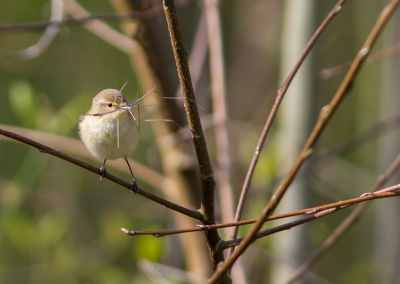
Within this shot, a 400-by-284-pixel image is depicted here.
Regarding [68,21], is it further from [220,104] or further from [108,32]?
[220,104]

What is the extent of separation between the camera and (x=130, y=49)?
11.0 feet

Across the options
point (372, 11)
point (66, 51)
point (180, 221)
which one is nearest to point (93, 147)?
point (180, 221)

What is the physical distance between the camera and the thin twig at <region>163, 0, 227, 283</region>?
1.23 meters

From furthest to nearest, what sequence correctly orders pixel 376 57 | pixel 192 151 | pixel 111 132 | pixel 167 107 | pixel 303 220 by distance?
pixel 192 151, pixel 167 107, pixel 111 132, pixel 376 57, pixel 303 220

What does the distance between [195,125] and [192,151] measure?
2.25 metres

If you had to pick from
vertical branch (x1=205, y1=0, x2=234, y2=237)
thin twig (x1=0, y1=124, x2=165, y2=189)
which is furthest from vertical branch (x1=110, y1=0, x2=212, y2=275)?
vertical branch (x1=205, y1=0, x2=234, y2=237)

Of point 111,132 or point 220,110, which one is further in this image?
point 220,110

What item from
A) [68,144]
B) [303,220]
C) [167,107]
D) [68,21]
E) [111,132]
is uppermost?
[167,107]

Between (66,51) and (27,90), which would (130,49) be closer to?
(27,90)

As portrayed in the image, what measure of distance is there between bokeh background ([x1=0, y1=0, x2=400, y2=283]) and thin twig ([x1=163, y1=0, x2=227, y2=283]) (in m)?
1.03

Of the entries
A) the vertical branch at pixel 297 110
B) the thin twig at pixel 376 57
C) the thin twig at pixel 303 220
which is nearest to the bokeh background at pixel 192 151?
the vertical branch at pixel 297 110

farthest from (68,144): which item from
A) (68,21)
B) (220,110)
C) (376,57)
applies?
(376,57)

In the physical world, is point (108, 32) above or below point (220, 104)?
above

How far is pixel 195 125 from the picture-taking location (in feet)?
4.26
